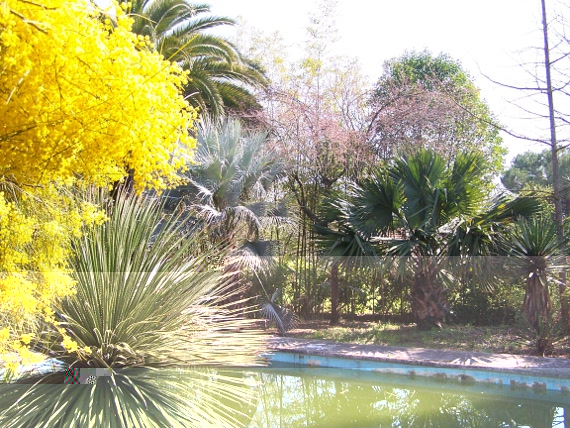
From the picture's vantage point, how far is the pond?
351cm

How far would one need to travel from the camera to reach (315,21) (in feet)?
50.7

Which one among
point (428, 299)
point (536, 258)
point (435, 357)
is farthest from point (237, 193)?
point (536, 258)

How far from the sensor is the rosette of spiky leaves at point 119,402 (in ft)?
11.1

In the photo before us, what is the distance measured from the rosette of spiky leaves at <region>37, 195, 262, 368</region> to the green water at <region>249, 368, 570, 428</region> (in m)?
2.00

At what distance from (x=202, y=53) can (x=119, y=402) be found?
9.54 m

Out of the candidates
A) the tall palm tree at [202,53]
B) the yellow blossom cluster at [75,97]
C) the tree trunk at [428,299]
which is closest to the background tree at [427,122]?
the tree trunk at [428,299]

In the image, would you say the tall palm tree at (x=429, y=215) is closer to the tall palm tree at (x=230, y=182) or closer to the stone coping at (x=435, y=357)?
the stone coping at (x=435, y=357)

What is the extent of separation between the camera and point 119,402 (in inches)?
141

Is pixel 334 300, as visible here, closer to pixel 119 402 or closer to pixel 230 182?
→ pixel 230 182

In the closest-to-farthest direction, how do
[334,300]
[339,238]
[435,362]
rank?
[435,362] → [339,238] → [334,300]

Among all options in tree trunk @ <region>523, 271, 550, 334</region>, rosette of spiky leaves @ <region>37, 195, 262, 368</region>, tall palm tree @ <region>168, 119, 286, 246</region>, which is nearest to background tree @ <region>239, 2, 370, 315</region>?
tall palm tree @ <region>168, 119, 286, 246</region>

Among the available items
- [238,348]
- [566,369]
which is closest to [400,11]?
[566,369]

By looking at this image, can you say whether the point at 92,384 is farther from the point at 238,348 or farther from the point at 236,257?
the point at 236,257

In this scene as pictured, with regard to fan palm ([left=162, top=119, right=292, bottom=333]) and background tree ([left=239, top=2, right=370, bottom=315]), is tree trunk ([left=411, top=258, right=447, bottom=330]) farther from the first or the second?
fan palm ([left=162, top=119, right=292, bottom=333])
